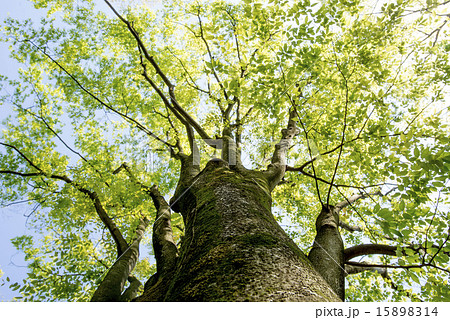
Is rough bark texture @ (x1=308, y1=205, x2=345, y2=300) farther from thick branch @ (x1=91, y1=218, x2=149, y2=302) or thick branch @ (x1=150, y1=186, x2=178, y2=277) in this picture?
thick branch @ (x1=91, y1=218, x2=149, y2=302)

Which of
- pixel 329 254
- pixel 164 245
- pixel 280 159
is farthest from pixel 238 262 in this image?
pixel 280 159

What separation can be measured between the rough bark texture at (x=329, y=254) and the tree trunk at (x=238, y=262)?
44.7 inches

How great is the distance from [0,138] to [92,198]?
150 inches

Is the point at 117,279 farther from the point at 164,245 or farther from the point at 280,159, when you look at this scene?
the point at 280,159

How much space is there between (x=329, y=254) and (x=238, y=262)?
7.01 ft

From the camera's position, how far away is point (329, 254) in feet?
10.7

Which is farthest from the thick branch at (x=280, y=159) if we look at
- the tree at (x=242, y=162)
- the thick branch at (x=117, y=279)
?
the thick branch at (x=117, y=279)

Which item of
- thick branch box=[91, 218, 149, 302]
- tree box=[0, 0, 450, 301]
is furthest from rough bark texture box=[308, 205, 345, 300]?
thick branch box=[91, 218, 149, 302]

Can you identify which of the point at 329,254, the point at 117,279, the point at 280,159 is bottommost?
the point at 117,279

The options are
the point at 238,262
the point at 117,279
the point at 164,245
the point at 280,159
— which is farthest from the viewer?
the point at 280,159

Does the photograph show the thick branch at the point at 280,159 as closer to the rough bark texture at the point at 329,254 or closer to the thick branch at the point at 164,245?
the rough bark texture at the point at 329,254

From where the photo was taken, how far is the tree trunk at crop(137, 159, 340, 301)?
4.69 ft

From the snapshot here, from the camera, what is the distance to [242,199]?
2822 millimetres
